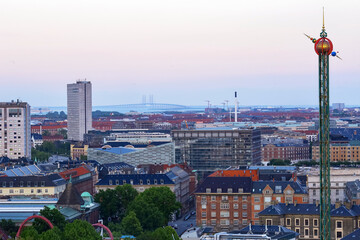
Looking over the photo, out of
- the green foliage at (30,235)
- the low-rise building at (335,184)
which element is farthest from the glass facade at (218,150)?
the green foliage at (30,235)

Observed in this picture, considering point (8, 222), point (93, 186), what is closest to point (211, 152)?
point (93, 186)

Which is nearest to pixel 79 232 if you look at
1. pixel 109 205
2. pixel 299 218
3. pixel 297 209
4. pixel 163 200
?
pixel 299 218

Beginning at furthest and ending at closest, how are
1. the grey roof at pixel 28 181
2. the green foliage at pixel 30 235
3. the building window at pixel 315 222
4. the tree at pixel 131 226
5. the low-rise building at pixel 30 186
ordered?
1. the grey roof at pixel 28 181
2. the low-rise building at pixel 30 186
3. the building window at pixel 315 222
4. the tree at pixel 131 226
5. the green foliage at pixel 30 235

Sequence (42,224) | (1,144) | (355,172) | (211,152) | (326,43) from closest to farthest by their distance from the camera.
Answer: (326,43) → (42,224) → (355,172) → (211,152) → (1,144)

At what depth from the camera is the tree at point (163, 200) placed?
9307cm

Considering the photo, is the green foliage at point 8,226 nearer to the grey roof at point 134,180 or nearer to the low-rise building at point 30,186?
the low-rise building at point 30,186

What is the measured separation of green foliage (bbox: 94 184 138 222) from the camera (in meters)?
93.1

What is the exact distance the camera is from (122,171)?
122m

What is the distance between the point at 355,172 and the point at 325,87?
2547 inches

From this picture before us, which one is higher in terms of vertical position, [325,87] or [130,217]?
[325,87]

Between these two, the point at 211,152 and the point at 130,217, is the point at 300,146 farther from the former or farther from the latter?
the point at 130,217

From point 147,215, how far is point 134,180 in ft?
73.9

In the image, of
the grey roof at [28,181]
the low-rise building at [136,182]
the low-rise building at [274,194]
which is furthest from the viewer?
the low-rise building at [136,182]

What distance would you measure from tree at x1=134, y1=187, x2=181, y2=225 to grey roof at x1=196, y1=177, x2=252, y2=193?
308 centimetres
